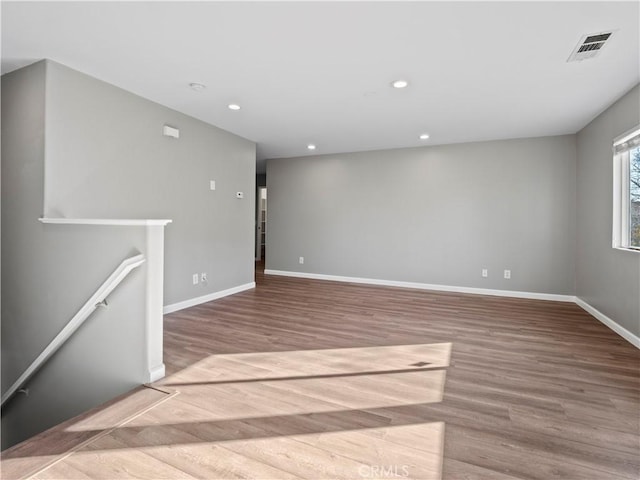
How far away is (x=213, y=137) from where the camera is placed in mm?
4621

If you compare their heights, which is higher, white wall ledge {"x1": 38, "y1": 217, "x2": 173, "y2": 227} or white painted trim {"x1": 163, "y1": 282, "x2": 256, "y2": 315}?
white wall ledge {"x1": 38, "y1": 217, "x2": 173, "y2": 227}

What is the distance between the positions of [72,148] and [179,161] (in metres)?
1.26

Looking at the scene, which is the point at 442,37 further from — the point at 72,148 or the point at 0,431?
the point at 0,431

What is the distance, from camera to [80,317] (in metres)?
2.52

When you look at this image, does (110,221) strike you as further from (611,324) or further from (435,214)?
(611,324)

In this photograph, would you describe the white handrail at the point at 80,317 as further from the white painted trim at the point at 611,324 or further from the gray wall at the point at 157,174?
the white painted trim at the point at 611,324

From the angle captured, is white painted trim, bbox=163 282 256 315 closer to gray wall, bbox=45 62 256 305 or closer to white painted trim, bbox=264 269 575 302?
gray wall, bbox=45 62 256 305

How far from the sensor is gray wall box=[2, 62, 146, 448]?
92.7 inches

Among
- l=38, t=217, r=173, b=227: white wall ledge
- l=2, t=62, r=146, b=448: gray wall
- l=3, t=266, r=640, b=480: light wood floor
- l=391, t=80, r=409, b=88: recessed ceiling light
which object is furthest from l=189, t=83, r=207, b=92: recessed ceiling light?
l=3, t=266, r=640, b=480: light wood floor

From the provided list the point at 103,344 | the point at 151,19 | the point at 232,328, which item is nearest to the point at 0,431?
the point at 103,344

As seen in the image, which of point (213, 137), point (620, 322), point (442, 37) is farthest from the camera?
point (213, 137)

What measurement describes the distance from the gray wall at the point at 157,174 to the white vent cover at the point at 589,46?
13.4 feet

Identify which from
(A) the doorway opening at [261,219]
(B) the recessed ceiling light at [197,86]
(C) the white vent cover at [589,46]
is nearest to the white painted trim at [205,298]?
(B) the recessed ceiling light at [197,86]

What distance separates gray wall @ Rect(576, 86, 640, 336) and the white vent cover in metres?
1.02
